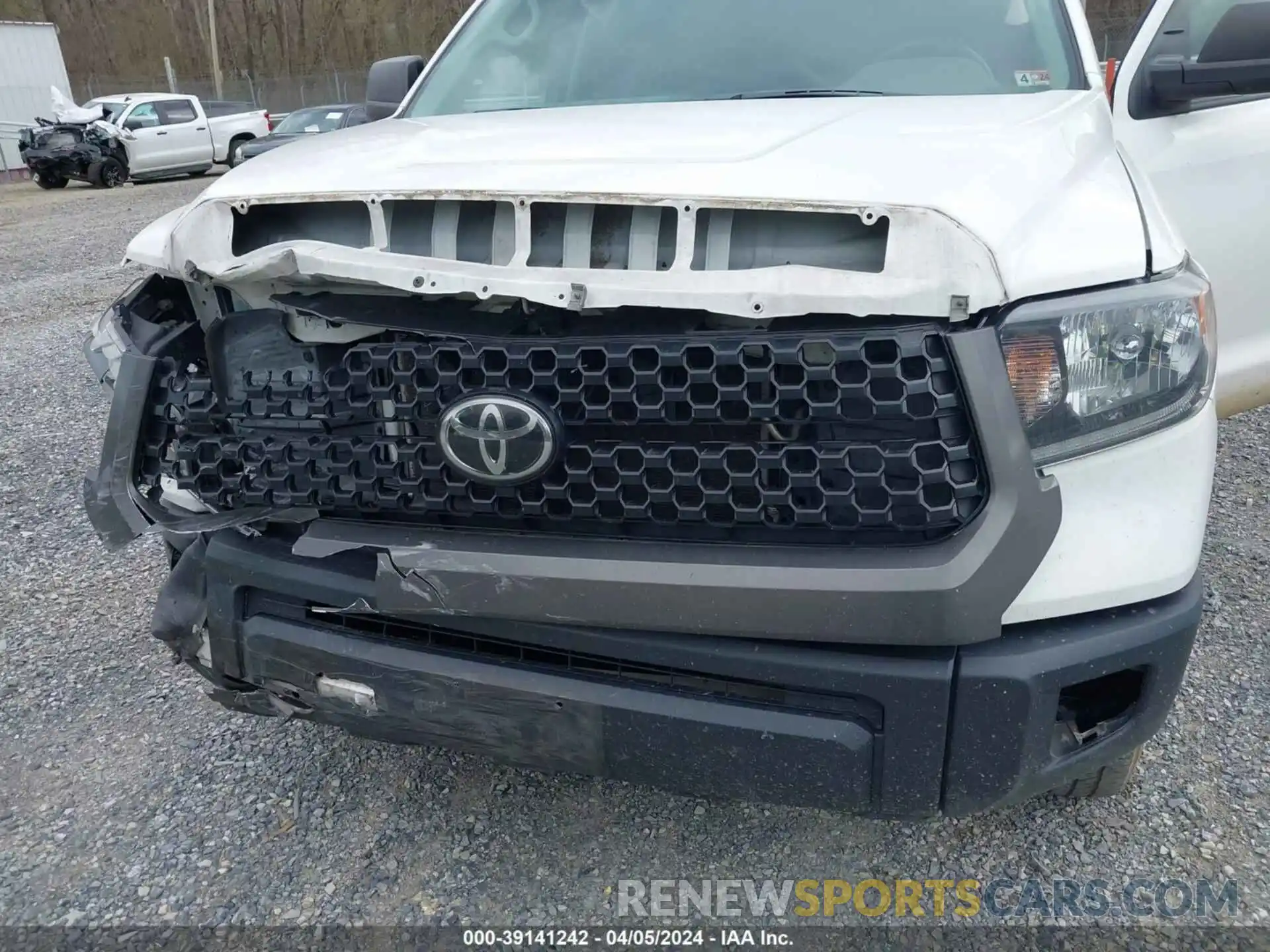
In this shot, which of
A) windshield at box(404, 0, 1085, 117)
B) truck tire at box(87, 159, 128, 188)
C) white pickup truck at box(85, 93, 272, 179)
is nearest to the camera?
windshield at box(404, 0, 1085, 117)

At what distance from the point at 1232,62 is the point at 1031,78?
0.48 m

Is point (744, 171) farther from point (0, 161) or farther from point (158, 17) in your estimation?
point (158, 17)

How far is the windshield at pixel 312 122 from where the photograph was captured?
16.8 m

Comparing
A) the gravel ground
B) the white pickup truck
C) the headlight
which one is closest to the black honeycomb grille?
the headlight

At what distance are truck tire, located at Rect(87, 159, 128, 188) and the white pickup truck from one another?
243mm

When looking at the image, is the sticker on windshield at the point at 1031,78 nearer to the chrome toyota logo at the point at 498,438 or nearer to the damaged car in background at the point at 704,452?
the damaged car in background at the point at 704,452

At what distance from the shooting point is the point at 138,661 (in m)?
2.93

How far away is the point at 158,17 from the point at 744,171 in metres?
58.6

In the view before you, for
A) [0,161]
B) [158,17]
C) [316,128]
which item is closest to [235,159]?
[316,128]

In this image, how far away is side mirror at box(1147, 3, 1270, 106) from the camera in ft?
7.80

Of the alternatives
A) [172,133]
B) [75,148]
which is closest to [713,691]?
[75,148]

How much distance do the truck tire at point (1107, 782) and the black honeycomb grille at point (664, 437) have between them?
90 cm

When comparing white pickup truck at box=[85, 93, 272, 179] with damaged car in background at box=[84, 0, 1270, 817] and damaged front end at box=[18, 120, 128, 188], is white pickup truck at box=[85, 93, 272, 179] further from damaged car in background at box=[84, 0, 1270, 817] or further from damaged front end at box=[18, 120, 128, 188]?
damaged car in background at box=[84, 0, 1270, 817]

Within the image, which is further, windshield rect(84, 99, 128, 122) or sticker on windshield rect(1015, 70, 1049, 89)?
windshield rect(84, 99, 128, 122)
